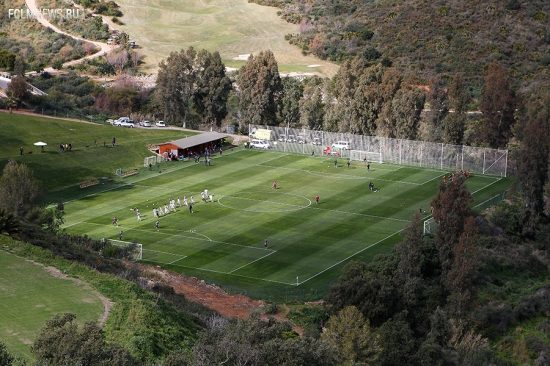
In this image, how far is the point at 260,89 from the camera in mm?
116062

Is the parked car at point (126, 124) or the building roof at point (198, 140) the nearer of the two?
the building roof at point (198, 140)

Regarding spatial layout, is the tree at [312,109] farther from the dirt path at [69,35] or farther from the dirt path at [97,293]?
the dirt path at [97,293]

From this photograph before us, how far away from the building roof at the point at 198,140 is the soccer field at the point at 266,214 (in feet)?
8.23

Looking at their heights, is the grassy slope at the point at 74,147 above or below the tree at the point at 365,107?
below

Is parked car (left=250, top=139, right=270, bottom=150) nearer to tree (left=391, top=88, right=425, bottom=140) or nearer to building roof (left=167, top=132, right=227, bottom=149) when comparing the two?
building roof (left=167, top=132, right=227, bottom=149)

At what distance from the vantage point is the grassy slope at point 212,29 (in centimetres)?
16450

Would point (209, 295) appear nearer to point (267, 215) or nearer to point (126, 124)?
point (267, 215)

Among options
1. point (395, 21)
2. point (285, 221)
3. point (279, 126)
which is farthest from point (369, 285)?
point (395, 21)

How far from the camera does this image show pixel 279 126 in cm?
11881

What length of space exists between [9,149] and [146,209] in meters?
22.3

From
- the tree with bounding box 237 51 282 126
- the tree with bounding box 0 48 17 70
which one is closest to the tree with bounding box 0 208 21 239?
the tree with bounding box 237 51 282 126

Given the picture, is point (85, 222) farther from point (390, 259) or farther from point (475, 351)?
point (475, 351)

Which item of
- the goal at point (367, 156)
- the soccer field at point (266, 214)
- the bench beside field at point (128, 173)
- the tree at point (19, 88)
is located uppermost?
the tree at point (19, 88)

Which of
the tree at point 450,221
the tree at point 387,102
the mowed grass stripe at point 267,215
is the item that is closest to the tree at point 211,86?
the mowed grass stripe at point 267,215
